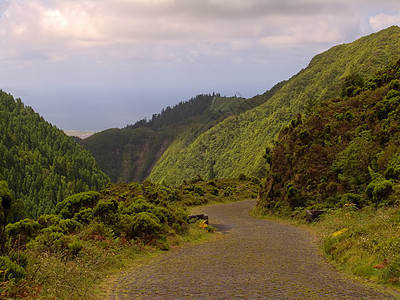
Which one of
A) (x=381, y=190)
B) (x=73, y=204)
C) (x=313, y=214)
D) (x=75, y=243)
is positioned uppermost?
(x=73, y=204)

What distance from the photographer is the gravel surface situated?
8766 mm

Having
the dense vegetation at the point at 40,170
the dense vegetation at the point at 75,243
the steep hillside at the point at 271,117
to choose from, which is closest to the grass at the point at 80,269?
the dense vegetation at the point at 75,243

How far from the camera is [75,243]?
1212cm

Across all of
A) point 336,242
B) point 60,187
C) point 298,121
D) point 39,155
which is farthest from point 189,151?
point 336,242

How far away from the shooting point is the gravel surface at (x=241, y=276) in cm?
877

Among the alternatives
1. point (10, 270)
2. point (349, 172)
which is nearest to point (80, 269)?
point (10, 270)

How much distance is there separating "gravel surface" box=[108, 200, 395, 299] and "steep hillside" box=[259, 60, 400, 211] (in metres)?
7.49

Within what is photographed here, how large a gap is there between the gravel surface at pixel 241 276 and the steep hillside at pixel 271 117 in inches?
3187

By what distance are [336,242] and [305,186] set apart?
13986mm

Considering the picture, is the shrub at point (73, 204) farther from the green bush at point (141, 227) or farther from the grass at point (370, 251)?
the grass at point (370, 251)

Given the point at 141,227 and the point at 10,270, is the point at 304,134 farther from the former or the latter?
the point at 10,270

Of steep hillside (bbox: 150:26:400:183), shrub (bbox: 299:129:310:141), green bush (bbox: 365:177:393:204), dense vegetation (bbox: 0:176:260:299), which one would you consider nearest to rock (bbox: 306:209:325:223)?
green bush (bbox: 365:177:393:204)

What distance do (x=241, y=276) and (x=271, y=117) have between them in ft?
403

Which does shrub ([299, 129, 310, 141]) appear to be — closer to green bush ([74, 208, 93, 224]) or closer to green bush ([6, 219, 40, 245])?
green bush ([74, 208, 93, 224])
